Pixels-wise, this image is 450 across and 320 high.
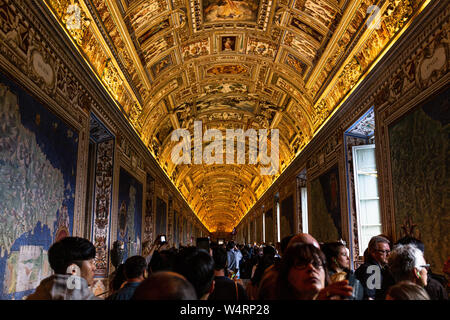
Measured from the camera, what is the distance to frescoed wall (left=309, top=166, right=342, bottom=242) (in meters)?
13.9

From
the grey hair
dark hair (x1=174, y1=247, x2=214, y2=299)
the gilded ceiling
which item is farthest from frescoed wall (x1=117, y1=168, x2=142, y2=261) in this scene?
the grey hair

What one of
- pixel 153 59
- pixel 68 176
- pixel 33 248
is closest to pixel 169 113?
pixel 153 59

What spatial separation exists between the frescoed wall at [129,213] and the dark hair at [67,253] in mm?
10388

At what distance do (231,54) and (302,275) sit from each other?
1439 centimetres

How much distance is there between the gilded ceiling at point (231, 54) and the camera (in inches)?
412

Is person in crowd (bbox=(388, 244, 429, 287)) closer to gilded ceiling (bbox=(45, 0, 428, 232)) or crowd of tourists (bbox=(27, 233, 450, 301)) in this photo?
crowd of tourists (bbox=(27, 233, 450, 301))

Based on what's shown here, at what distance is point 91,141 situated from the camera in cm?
1304

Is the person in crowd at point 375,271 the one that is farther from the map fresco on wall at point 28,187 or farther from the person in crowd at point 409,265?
the map fresco on wall at point 28,187

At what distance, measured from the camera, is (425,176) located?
7.93m

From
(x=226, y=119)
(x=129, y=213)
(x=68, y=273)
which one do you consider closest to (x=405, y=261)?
(x=68, y=273)
